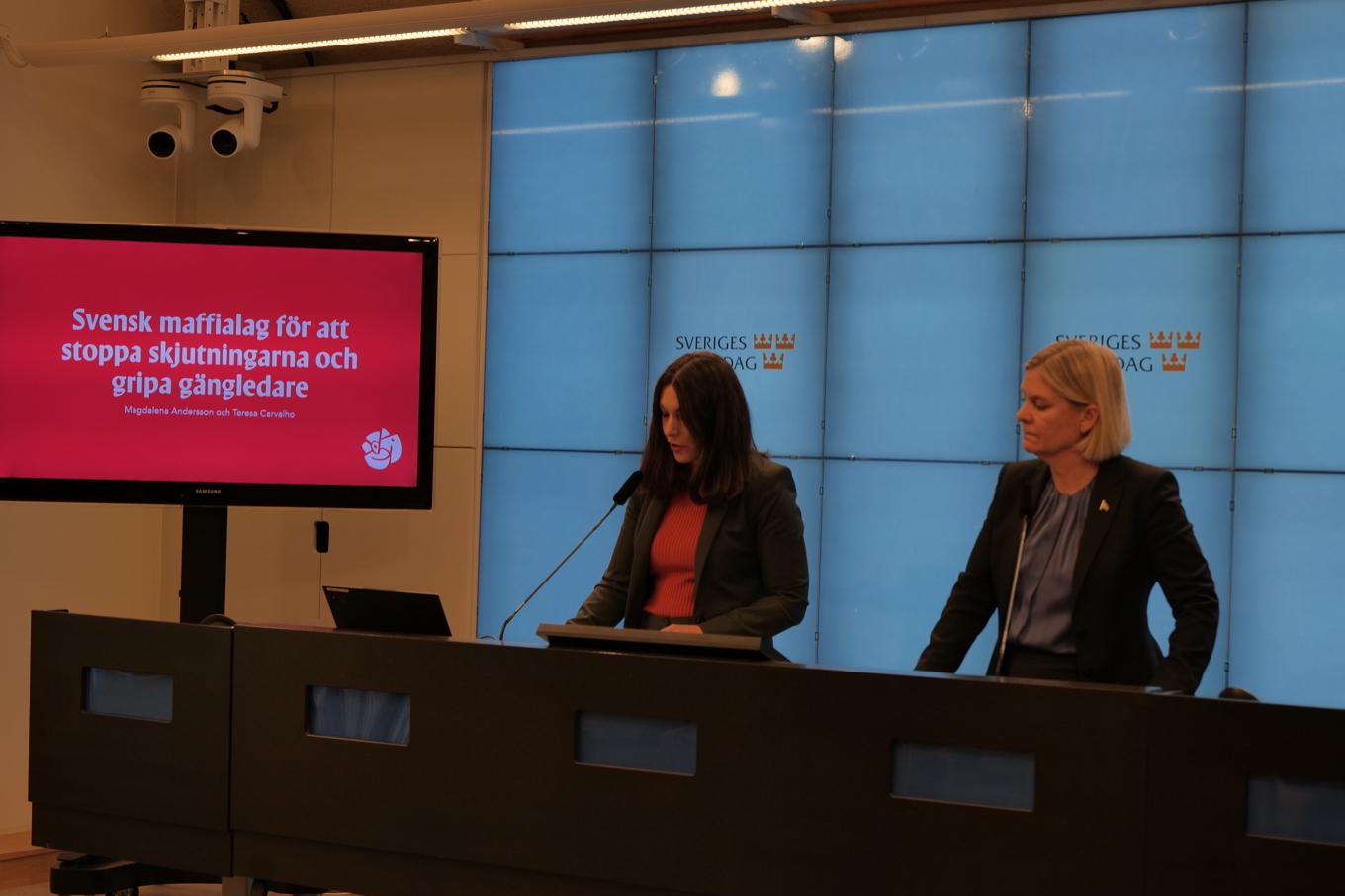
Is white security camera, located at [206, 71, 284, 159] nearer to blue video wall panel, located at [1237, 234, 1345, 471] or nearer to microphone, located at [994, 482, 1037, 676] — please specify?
blue video wall panel, located at [1237, 234, 1345, 471]

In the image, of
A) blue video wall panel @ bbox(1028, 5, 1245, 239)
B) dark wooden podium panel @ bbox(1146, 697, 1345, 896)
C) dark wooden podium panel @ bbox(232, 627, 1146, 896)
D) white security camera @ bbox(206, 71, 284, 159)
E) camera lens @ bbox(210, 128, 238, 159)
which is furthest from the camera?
camera lens @ bbox(210, 128, 238, 159)

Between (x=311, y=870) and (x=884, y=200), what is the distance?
354 cm

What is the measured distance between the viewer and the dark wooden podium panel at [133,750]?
2.73 m

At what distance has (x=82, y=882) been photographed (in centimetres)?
346

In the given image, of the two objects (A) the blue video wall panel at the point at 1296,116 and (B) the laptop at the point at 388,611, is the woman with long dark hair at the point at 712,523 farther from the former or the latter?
(A) the blue video wall panel at the point at 1296,116

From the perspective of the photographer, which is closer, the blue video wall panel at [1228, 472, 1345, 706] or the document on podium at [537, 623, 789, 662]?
the document on podium at [537, 623, 789, 662]

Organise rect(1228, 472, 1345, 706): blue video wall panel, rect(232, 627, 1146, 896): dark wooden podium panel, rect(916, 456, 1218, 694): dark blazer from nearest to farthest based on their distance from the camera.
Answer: rect(232, 627, 1146, 896): dark wooden podium panel < rect(916, 456, 1218, 694): dark blazer < rect(1228, 472, 1345, 706): blue video wall panel

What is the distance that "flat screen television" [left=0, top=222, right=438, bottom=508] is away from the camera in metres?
4.97

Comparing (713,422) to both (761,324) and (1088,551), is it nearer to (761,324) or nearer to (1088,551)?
(1088,551)

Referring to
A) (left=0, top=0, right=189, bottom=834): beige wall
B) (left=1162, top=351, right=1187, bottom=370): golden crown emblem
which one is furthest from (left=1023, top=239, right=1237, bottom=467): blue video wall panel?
(left=0, top=0, right=189, bottom=834): beige wall

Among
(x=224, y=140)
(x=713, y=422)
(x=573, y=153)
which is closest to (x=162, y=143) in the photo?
(x=224, y=140)

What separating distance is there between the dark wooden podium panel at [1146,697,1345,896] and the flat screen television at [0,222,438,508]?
355 cm

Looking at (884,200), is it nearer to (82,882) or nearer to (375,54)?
(375,54)

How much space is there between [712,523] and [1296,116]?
2822 millimetres
